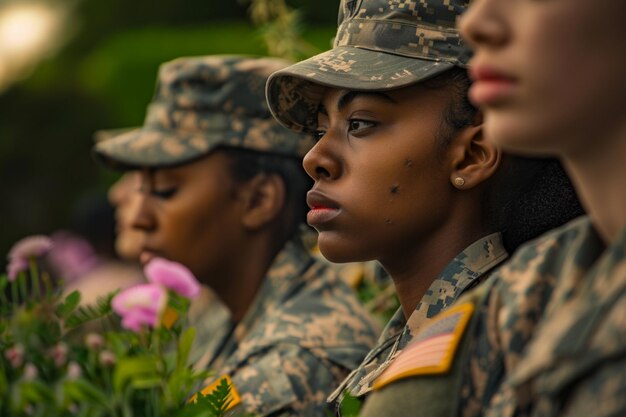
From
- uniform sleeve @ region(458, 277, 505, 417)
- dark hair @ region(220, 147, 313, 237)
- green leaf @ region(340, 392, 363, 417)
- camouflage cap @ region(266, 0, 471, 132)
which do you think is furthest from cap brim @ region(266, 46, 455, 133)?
dark hair @ region(220, 147, 313, 237)

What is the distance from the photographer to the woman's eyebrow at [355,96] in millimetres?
2738

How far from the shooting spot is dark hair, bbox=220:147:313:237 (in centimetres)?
428

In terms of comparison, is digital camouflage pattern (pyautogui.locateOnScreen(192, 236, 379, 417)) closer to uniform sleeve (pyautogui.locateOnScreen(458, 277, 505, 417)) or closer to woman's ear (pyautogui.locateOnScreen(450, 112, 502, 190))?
woman's ear (pyautogui.locateOnScreen(450, 112, 502, 190))

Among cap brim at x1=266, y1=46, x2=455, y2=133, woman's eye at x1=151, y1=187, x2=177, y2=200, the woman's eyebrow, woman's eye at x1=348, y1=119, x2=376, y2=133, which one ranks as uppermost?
cap brim at x1=266, y1=46, x2=455, y2=133

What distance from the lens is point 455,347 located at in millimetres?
1847

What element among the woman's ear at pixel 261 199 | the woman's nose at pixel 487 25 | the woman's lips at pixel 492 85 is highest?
the woman's nose at pixel 487 25

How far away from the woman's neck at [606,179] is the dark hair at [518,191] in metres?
1.05

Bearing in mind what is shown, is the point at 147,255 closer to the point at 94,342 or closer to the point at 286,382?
the point at 286,382

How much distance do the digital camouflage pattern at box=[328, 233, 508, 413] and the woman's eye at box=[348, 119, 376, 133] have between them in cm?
37

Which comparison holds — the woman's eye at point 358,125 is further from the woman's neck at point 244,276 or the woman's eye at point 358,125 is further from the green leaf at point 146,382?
the woman's neck at point 244,276

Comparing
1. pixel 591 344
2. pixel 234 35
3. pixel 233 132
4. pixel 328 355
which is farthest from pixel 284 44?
pixel 234 35

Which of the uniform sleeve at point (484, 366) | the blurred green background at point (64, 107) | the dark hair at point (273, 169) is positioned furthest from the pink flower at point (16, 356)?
the blurred green background at point (64, 107)

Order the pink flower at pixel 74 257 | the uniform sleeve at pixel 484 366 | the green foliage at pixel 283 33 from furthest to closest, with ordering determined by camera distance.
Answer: the pink flower at pixel 74 257, the green foliage at pixel 283 33, the uniform sleeve at pixel 484 366

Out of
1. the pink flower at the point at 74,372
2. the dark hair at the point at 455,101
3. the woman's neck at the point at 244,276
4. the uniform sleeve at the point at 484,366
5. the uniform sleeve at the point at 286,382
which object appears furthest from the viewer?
the woman's neck at the point at 244,276
